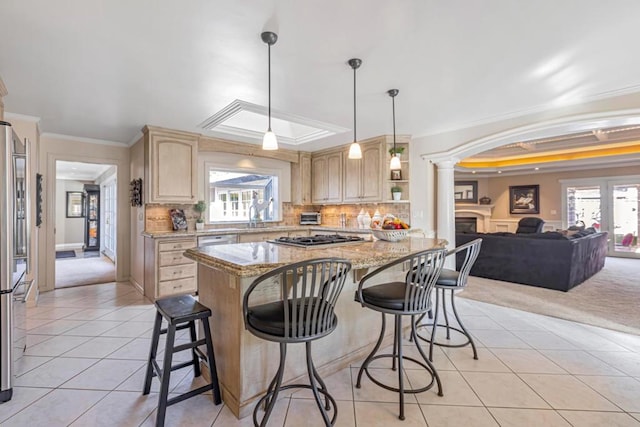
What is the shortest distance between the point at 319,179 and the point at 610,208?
24.9 feet

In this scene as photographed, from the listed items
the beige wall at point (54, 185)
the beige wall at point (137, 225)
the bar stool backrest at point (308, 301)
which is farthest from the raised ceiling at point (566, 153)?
the beige wall at point (54, 185)

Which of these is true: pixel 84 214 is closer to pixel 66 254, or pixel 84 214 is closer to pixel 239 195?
pixel 66 254

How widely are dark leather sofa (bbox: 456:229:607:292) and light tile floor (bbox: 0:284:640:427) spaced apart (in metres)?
1.64

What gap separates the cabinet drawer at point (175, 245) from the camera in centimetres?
403

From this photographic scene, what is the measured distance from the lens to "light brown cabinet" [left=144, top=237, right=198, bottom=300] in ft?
13.2

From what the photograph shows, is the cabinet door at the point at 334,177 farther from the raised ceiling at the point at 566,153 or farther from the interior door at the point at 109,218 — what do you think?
the interior door at the point at 109,218

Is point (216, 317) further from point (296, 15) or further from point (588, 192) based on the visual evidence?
point (588, 192)

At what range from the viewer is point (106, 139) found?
488cm

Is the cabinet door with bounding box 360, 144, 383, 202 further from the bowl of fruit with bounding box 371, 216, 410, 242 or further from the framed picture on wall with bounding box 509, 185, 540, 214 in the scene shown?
the framed picture on wall with bounding box 509, 185, 540, 214

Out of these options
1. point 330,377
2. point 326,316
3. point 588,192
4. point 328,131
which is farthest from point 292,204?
point 588,192

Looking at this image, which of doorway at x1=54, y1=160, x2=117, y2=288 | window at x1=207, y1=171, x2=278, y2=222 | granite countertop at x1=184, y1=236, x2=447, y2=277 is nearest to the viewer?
granite countertop at x1=184, y1=236, x2=447, y2=277

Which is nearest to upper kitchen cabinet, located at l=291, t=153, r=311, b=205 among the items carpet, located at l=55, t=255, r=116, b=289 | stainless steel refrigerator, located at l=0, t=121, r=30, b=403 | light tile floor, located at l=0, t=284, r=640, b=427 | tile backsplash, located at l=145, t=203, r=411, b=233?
tile backsplash, located at l=145, t=203, r=411, b=233

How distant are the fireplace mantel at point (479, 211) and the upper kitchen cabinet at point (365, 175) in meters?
5.87

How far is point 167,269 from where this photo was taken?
13.4 ft
